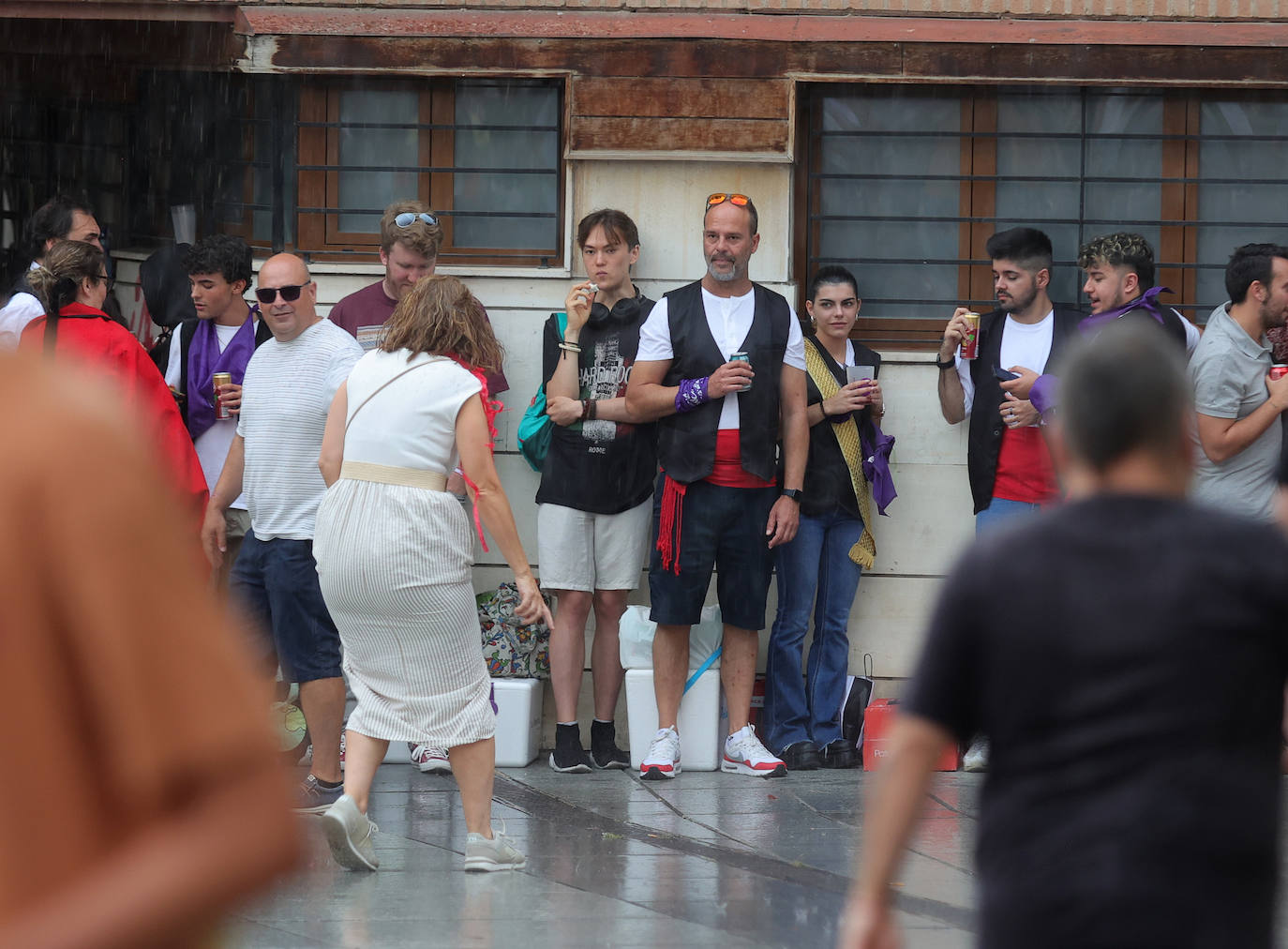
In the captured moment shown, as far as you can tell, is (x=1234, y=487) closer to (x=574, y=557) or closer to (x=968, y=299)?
(x=968, y=299)

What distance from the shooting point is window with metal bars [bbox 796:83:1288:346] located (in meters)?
8.18

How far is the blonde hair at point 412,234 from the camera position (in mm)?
7613

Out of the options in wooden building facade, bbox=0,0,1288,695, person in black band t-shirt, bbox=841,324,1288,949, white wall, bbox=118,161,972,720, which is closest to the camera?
person in black band t-shirt, bbox=841,324,1288,949

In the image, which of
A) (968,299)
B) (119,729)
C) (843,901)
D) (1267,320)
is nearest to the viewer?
(119,729)

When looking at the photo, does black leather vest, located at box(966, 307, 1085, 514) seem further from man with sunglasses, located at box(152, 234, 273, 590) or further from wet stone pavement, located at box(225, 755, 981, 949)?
man with sunglasses, located at box(152, 234, 273, 590)

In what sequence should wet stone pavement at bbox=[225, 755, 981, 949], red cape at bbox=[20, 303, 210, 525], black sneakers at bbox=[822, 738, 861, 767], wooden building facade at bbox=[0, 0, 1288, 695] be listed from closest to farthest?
1. wet stone pavement at bbox=[225, 755, 981, 949]
2. red cape at bbox=[20, 303, 210, 525]
3. black sneakers at bbox=[822, 738, 861, 767]
4. wooden building facade at bbox=[0, 0, 1288, 695]

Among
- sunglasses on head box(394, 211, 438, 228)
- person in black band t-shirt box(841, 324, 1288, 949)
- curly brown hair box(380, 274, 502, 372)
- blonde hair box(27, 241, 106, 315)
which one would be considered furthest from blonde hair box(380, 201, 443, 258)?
person in black band t-shirt box(841, 324, 1288, 949)

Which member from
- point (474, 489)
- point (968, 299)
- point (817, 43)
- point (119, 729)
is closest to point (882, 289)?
point (968, 299)

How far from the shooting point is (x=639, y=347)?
762 cm

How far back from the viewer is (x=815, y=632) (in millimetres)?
7961

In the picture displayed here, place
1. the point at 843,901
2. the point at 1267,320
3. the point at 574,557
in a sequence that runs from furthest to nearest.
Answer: the point at 574,557 → the point at 1267,320 → the point at 843,901

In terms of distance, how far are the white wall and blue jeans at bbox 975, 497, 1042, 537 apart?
34cm

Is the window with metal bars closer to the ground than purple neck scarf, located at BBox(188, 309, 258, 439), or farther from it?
farther from it

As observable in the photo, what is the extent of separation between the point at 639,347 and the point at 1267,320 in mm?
2774
